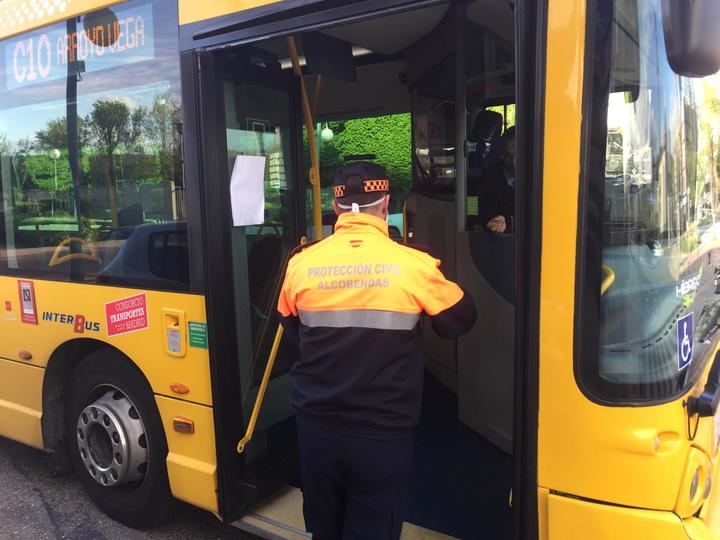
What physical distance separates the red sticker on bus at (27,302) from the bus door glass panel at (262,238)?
4.70 feet

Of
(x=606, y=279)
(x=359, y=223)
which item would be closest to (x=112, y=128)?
(x=359, y=223)

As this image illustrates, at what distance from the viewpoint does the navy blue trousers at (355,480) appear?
2.04 m

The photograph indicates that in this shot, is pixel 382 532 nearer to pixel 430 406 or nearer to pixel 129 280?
pixel 129 280

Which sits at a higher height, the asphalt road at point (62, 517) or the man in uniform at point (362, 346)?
the man in uniform at point (362, 346)

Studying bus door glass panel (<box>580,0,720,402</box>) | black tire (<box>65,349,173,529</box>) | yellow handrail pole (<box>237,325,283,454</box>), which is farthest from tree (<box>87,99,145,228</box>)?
bus door glass panel (<box>580,0,720,402</box>)

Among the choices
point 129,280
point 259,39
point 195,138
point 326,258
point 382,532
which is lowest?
point 382,532

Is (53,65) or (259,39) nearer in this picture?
(259,39)

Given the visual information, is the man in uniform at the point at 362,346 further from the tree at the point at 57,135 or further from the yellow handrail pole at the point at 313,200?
the tree at the point at 57,135

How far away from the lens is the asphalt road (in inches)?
131

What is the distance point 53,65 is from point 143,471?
227 cm

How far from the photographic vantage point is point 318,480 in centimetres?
217

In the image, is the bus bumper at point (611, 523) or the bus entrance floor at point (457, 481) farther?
the bus entrance floor at point (457, 481)

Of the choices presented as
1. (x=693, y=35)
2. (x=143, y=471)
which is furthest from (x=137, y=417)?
(x=693, y=35)

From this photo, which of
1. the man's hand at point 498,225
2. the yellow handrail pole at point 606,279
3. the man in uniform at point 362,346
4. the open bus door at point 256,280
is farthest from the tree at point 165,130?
the yellow handrail pole at point 606,279
